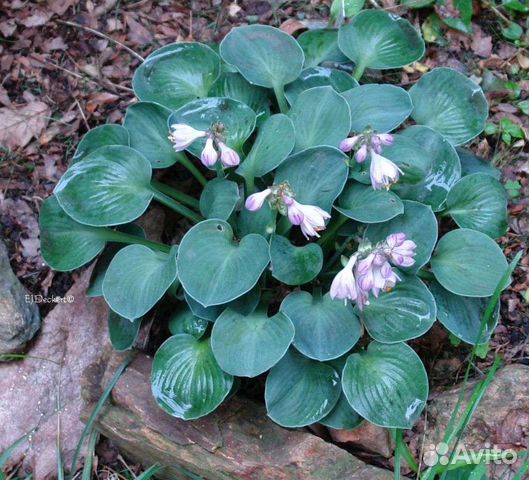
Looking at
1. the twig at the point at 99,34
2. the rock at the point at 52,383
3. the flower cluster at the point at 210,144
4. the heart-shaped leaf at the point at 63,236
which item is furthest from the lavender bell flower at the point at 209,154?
the twig at the point at 99,34

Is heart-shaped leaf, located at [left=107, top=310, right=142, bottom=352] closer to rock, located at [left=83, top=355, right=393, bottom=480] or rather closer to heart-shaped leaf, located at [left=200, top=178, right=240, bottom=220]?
rock, located at [left=83, top=355, right=393, bottom=480]

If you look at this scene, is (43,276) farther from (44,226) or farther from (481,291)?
(481,291)

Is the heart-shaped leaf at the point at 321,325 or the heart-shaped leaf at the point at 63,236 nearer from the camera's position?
the heart-shaped leaf at the point at 321,325

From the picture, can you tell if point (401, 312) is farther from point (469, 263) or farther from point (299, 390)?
point (299, 390)

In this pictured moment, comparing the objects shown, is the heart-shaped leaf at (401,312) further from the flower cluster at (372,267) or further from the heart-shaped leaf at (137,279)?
the heart-shaped leaf at (137,279)

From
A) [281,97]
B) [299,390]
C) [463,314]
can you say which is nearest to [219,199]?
[281,97]

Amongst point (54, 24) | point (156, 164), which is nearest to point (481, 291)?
point (156, 164)
